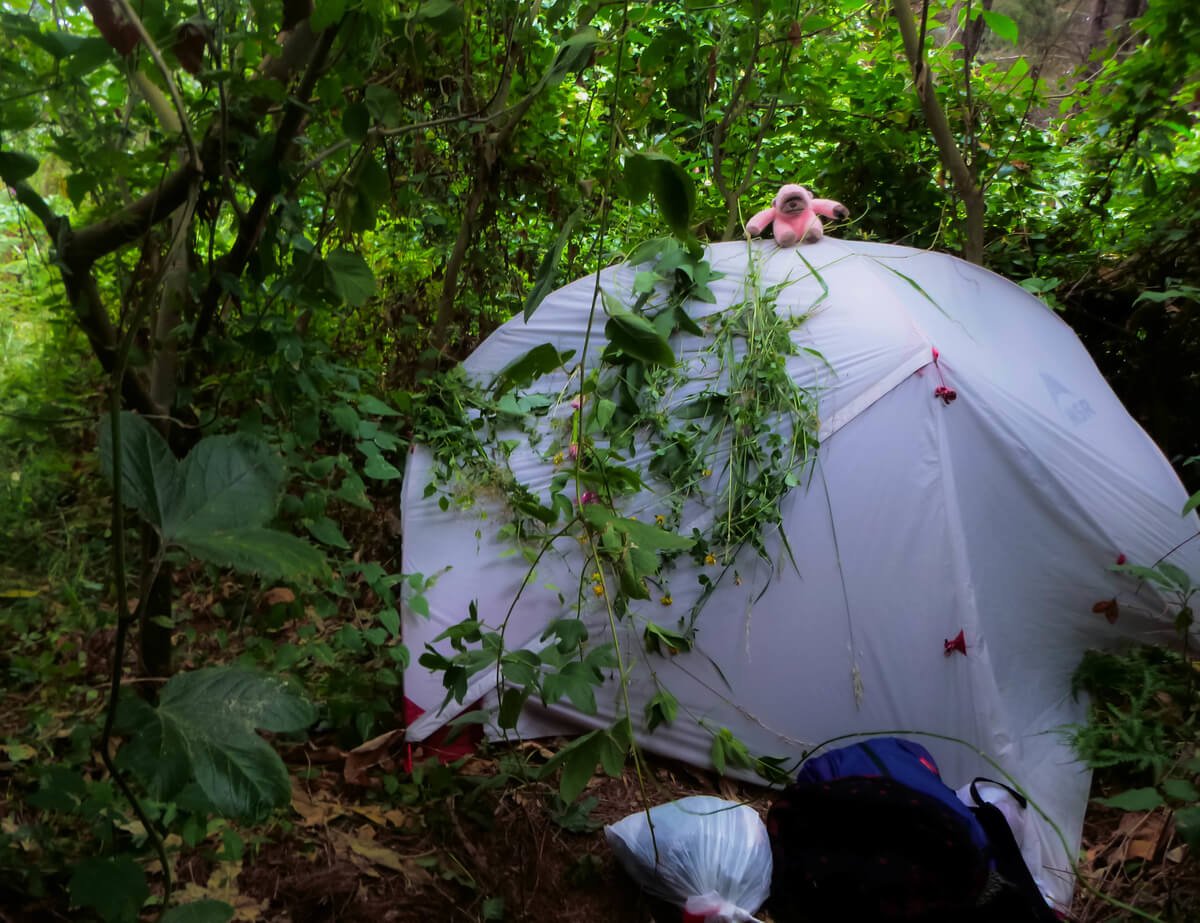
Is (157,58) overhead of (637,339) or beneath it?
overhead

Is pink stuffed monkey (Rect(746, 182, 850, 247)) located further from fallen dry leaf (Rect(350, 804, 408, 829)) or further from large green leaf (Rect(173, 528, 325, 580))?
large green leaf (Rect(173, 528, 325, 580))

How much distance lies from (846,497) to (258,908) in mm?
1368

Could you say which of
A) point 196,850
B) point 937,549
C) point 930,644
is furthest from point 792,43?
point 196,850

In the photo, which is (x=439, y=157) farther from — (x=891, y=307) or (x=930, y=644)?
(x=930, y=644)

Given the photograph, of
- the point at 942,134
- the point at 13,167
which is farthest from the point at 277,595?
the point at 942,134

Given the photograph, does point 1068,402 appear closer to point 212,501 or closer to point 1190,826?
point 1190,826

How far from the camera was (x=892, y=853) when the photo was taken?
53.9 inches

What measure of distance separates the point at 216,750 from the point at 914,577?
4.85 ft

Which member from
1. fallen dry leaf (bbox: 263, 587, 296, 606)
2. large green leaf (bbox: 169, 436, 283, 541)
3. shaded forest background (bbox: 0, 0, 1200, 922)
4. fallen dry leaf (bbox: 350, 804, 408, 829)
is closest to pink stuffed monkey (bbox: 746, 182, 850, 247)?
shaded forest background (bbox: 0, 0, 1200, 922)

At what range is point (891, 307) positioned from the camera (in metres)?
1.83

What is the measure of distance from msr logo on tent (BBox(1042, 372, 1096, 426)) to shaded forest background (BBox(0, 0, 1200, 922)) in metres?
0.51

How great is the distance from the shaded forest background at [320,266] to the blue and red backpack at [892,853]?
44cm

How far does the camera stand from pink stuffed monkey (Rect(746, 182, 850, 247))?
6.70ft

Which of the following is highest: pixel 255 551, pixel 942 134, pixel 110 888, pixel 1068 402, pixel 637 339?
pixel 942 134
